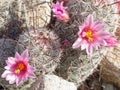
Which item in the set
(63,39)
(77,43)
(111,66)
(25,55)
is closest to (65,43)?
(63,39)

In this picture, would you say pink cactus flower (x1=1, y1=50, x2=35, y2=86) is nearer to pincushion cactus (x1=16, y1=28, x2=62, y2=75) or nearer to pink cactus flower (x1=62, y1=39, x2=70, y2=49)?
pincushion cactus (x1=16, y1=28, x2=62, y2=75)

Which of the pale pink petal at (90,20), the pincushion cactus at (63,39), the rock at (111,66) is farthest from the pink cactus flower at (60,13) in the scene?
the rock at (111,66)

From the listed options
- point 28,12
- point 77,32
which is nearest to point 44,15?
point 28,12

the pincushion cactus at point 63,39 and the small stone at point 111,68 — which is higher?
the pincushion cactus at point 63,39

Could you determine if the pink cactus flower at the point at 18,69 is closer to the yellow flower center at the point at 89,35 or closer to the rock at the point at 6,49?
the rock at the point at 6,49

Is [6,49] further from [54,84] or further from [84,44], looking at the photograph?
[84,44]

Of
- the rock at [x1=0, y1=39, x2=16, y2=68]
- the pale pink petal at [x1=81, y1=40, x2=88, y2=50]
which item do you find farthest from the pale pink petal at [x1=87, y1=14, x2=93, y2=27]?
the rock at [x1=0, y1=39, x2=16, y2=68]

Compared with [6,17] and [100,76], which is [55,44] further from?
[100,76]
